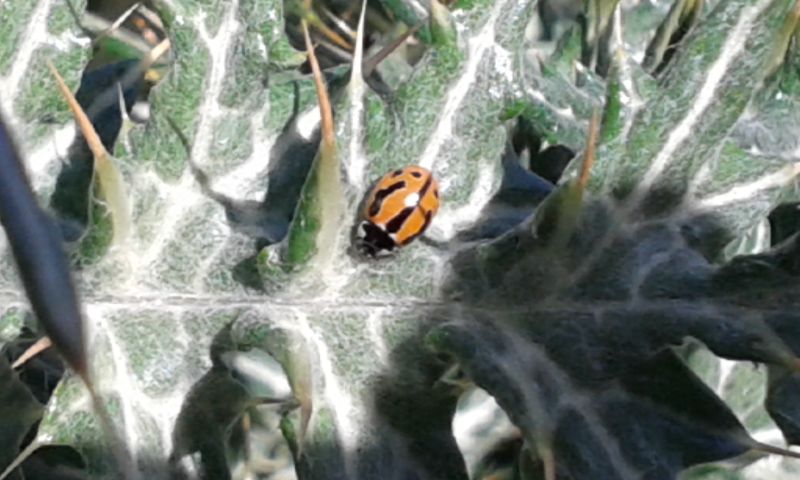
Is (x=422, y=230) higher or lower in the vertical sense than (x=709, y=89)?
lower

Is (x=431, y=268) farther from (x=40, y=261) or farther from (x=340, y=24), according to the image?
(x=340, y=24)

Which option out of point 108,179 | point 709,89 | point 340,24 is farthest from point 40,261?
point 340,24

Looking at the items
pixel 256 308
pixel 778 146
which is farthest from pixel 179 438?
pixel 778 146

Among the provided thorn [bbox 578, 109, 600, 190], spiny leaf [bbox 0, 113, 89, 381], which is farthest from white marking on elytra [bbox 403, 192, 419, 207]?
spiny leaf [bbox 0, 113, 89, 381]

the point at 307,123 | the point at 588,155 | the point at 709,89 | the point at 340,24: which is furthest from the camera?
the point at 340,24

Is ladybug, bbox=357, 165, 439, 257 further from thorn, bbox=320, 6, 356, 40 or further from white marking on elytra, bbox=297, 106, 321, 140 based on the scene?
thorn, bbox=320, 6, 356, 40

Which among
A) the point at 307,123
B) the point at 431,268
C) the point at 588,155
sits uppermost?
the point at 588,155

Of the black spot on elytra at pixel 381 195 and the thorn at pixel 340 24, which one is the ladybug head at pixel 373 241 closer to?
the black spot on elytra at pixel 381 195

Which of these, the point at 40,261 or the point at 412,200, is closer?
the point at 40,261

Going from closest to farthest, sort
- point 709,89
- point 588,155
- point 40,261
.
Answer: point 40,261 → point 588,155 → point 709,89
